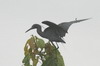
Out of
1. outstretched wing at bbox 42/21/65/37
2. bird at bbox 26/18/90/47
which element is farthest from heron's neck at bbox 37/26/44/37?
outstretched wing at bbox 42/21/65/37

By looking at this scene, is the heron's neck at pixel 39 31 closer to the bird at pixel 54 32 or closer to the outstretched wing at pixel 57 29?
the bird at pixel 54 32

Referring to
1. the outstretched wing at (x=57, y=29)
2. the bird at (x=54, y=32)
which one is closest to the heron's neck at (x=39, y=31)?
the bird at (x=54, y=32)

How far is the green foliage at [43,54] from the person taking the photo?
4.72 m

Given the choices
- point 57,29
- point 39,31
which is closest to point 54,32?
point 57,29

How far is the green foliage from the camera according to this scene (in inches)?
186

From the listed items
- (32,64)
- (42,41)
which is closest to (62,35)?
(42,41)

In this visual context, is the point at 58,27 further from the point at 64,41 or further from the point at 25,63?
the point at 25,63

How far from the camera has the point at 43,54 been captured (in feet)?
15.5

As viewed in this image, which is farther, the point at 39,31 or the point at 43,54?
the point at 39,31

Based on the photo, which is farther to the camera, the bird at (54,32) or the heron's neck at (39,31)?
the heron's neck at (39,31)

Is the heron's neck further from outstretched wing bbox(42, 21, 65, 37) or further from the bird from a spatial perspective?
outstretched wing bbox(42, 21, 65, 37)

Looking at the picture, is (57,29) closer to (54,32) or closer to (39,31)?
(54,32)

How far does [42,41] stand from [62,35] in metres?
0.53

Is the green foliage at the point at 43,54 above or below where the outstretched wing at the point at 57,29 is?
below
